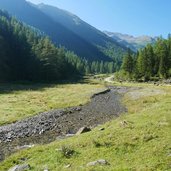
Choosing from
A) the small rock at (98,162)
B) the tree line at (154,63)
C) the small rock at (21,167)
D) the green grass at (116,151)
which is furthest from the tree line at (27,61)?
the small rock at (98,162)

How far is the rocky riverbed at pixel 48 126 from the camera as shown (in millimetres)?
33469

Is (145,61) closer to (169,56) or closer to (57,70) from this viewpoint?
(169,56)

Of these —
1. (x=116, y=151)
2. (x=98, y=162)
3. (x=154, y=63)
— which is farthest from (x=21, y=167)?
(x=154, y=63)

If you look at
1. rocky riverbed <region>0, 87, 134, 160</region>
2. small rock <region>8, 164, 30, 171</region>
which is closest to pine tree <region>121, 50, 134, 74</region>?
rocky riverbed <region>0, 87, 134, 160</region>

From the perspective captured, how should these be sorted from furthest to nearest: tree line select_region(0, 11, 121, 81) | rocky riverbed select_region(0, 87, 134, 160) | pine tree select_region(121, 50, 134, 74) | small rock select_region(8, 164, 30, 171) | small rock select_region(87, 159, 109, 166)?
1. pine tree select_region(121, 50, 134, 74)
2. tree line select_region(0, 11, 121, 81)
3. rocky riverbed select_region(0, 87, 134, 160)
4. small rock select_region(8, 164, 30, 171)
5. small rock select_region(87, 159, 109, 166)

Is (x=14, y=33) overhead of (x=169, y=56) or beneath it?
overhead

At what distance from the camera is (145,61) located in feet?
450

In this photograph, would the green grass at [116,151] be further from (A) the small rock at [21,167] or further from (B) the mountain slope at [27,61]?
(B) the mountain slope at [27,61]

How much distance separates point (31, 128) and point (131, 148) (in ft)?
63.6

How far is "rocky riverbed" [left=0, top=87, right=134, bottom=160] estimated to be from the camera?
33.5 metres

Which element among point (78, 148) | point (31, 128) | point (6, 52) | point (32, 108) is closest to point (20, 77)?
point (6, 52)

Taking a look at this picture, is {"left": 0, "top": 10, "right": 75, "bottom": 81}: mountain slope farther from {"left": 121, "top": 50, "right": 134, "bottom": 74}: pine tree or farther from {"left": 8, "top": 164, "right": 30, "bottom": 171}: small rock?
{"left": 8, "top": 164, "right": 30, "bottom": 171}: small rock

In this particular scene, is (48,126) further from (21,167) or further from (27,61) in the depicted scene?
(27,61)

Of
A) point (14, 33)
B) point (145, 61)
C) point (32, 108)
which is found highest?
point (14, 33)
